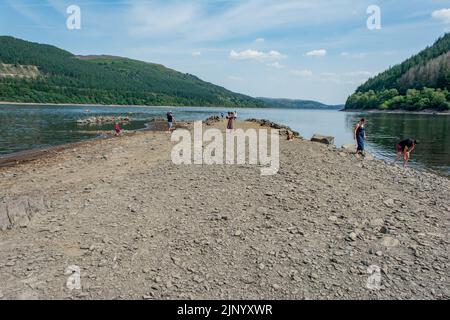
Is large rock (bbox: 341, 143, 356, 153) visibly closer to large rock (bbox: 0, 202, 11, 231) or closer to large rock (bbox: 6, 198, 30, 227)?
large rock (bbox: 6, 198, 30, 227)

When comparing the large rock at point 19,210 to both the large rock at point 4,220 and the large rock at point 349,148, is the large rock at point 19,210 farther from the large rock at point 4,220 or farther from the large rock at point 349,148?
the large rock at point 349,148

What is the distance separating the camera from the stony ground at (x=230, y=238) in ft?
23.5

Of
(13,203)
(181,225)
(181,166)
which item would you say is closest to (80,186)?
(13,203)

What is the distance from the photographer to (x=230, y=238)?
9.16 meters

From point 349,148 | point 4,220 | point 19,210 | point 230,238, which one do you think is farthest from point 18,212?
point 349,148

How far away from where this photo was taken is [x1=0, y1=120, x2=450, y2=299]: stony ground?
7160 millimetres

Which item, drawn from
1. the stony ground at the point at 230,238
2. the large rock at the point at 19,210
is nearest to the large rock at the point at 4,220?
the large rock at the point at 19,210

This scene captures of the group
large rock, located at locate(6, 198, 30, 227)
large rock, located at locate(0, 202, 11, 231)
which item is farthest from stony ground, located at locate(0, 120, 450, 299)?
large rock, located at locate(0, 202, 11, 231)

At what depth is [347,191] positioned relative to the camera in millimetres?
12906

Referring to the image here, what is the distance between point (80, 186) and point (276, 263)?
10.1 meters

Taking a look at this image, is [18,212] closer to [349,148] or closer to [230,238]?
[230,238]

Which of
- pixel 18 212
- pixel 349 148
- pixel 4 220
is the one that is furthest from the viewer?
pixel 349 148
